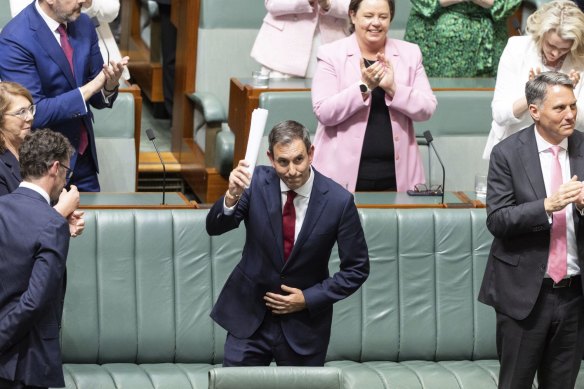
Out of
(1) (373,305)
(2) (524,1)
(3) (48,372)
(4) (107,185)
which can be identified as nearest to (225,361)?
(3) (48,372)

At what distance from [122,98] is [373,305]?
115 centimetres

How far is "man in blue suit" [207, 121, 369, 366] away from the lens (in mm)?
3115

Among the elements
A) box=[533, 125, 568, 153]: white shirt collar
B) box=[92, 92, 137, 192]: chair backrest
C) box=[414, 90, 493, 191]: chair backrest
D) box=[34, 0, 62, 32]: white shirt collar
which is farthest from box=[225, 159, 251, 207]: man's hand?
A: box=[414, 90, 493, 191]: chair backrest

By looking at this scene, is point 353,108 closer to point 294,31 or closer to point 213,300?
point 213,300

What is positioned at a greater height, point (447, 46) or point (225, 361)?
point (447, 46)

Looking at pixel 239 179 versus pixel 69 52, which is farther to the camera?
pixel 69 52

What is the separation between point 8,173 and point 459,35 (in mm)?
2047

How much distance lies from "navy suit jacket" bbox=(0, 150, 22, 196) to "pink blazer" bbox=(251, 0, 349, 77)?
1.56 m

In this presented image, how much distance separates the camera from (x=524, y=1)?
5.38 metres

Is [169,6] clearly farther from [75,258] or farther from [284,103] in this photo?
[75,258]

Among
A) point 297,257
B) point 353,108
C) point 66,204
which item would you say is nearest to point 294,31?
point 353,108

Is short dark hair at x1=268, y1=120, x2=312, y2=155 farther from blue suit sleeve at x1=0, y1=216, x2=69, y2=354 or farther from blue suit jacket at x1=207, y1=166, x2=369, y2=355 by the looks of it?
blue suit sleeve at x1=0, y1=216, x2=69, y2=354

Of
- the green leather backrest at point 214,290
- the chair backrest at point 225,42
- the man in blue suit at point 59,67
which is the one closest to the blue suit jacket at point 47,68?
the man in blue suit at point 59,67

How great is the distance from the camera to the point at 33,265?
9.21ft
